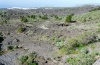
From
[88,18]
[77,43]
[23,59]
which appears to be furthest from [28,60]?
[88,18]

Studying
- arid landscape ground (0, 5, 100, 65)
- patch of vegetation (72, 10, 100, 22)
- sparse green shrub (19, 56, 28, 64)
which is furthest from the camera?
patch of vegetation (72, 10, 100, 22)

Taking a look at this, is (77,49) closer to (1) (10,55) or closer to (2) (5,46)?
(1) (10,55)

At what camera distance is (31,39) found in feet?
113

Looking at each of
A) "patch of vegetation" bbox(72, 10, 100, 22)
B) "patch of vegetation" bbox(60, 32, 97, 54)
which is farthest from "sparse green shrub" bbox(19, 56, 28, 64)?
"patch of vegetation" bbox(72, 10, 100, 22)

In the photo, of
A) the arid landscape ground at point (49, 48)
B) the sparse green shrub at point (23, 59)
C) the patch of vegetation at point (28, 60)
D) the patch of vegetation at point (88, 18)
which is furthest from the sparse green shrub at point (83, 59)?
the patch of vegetation at point (88, 18)

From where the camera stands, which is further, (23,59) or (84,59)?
(23,59)

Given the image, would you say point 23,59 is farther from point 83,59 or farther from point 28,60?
point 83,59

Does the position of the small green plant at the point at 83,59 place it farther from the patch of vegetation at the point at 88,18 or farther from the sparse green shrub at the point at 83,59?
the patch of vegetation at the point at 88,18

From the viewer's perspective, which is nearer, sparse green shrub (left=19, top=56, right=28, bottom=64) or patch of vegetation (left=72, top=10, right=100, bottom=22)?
sparse green shrub (left=19, top=56, right=28, bottom=64)

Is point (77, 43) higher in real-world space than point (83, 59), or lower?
lower

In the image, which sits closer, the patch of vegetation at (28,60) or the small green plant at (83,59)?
the small green plant at (83,59)

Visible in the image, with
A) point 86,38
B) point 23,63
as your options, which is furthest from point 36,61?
point 86,38

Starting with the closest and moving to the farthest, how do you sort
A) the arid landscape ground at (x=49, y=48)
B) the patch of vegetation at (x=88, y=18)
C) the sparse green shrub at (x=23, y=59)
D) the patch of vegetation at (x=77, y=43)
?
1. the arid landscape ground at (x=49, y=48)
2. the sparse green shrub at (x=23, y=59)
3. the patch of vegetation at (x=77, y=43)
4. the patch of vegetation at (x=88, y=18)

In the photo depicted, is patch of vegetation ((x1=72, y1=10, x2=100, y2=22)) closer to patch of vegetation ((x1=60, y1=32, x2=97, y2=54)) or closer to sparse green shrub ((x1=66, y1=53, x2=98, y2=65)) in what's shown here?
patch of vegetation ((x1=60, y1=32, x2=97, y2=54))
